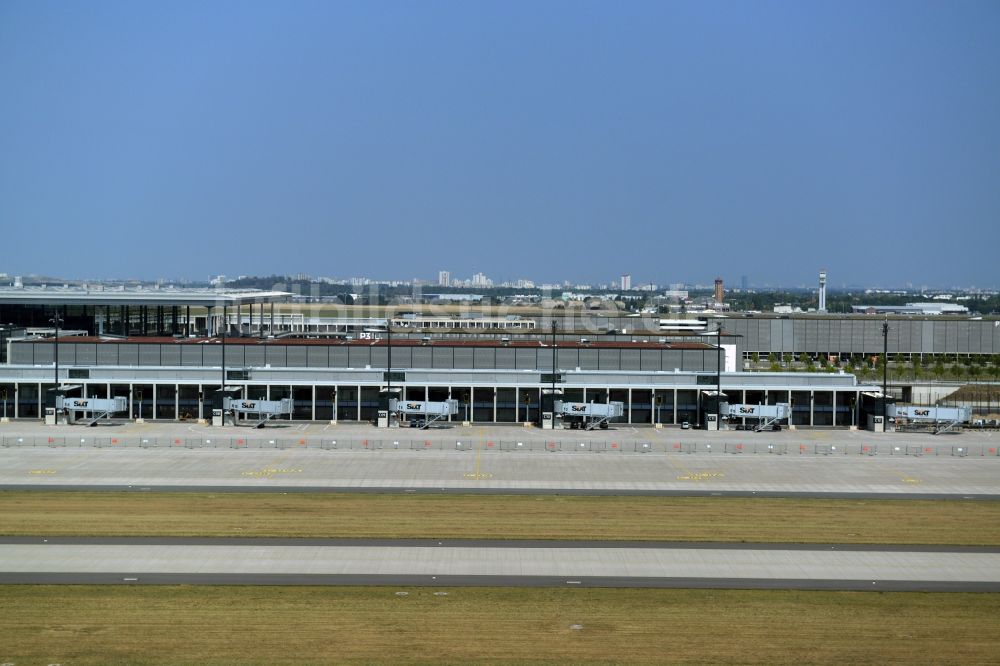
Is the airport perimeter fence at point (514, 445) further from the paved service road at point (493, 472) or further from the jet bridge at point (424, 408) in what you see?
the jet bridge at point (424, 408)

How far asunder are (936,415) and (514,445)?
35.3 metres

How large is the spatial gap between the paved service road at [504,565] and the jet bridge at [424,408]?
1382 inches

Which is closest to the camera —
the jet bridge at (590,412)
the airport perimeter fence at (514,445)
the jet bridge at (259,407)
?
the airport perimeter fence at (514,445)

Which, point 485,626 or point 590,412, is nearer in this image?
point 485,626

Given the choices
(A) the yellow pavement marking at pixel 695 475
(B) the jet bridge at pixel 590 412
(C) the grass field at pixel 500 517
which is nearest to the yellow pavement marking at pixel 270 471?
(C) the grass field at pixel 500 517

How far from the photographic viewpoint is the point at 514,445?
70875 millimetres

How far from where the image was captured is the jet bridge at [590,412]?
79812 millimetres

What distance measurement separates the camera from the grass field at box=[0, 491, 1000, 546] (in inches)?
1809

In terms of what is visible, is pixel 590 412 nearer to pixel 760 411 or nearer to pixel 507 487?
pixel 760 411

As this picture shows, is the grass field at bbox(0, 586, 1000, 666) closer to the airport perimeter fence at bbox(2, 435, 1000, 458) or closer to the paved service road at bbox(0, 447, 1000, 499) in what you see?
the paved service road at bbox(0, 447, 1000, 499)

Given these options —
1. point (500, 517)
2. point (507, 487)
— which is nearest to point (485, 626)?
point (500, 517)

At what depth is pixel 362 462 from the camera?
2518 inches

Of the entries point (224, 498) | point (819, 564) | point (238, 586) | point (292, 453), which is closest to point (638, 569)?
point (819, 564)

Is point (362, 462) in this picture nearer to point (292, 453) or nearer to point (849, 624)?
point (292, 453)
